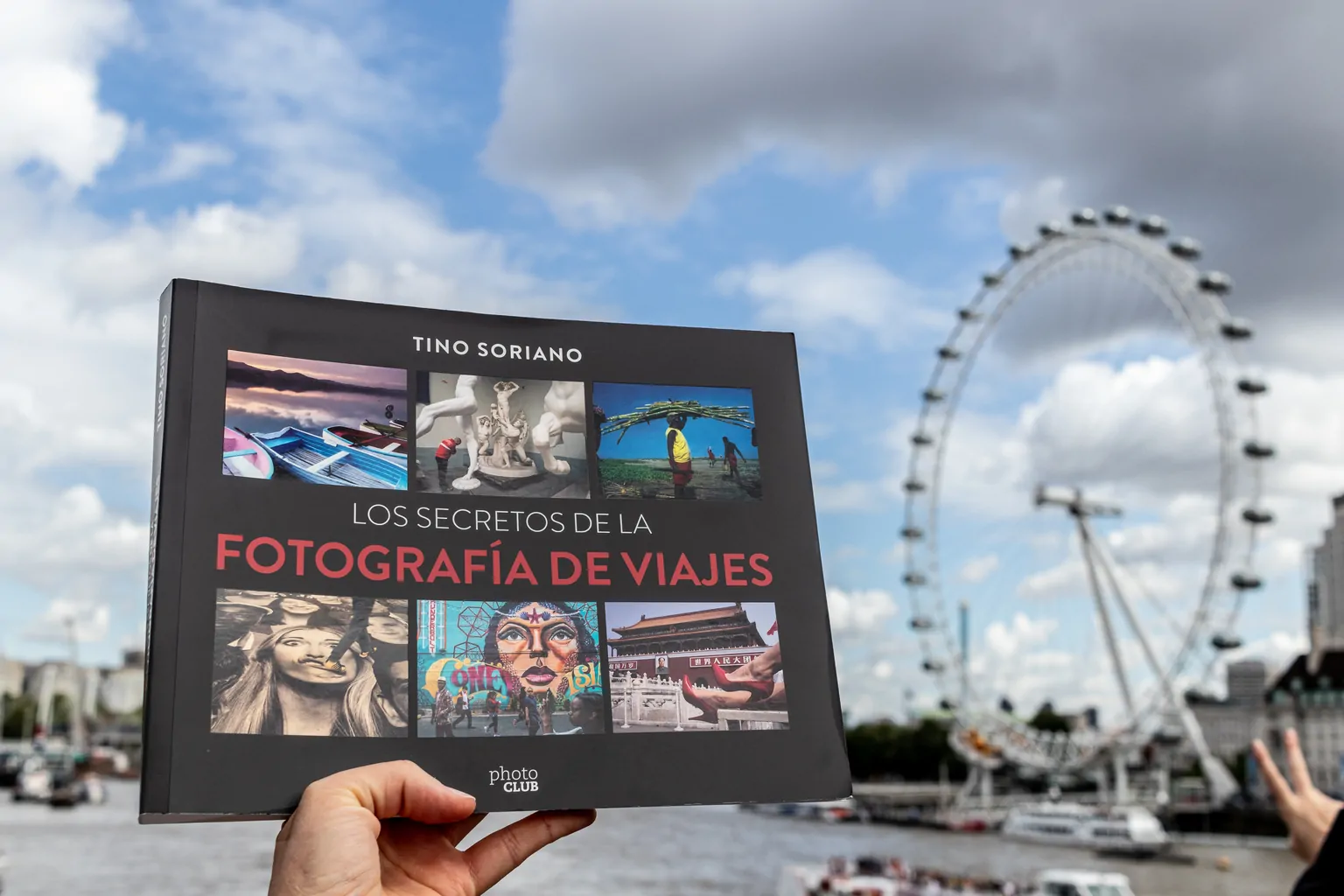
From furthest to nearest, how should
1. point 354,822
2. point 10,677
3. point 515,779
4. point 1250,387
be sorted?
point 10,677, point 1250,387, point 515,779, point 354,822

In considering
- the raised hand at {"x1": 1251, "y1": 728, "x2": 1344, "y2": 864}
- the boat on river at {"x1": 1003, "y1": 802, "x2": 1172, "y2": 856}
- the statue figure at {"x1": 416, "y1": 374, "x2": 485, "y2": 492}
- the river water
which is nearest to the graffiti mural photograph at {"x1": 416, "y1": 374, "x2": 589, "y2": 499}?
the statue figure at {"x1": 416, "y1": 374, "x2": 485, "y2": 492}

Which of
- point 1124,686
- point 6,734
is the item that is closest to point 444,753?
point 1124,686

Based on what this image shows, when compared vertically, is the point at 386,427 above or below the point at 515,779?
A: above

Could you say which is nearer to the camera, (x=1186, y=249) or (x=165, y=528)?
(x=165, y=528)

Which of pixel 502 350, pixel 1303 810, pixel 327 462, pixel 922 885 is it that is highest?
pixel 502 350

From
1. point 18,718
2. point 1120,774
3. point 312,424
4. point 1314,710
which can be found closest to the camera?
point 312,424

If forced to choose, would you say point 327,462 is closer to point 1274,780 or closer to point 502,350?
point 502,350

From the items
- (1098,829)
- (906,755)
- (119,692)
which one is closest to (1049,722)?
(906,755)

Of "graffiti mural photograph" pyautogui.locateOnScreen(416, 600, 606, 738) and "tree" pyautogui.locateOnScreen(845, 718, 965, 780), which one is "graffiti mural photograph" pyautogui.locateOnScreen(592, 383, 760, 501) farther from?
"tree" pyautogui.locateOnScreen(845, 718, 965, 780)
